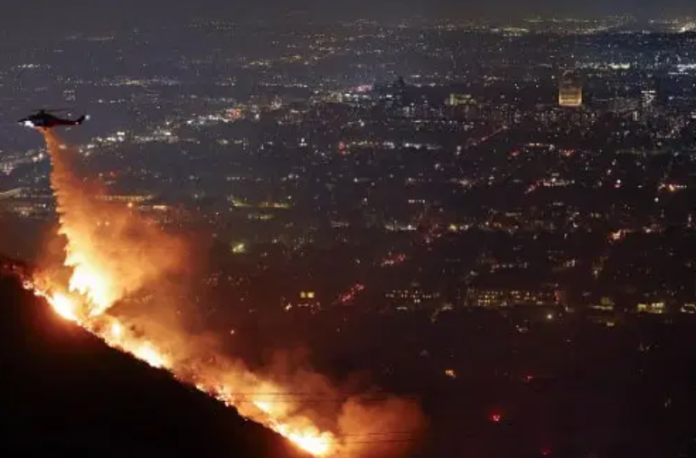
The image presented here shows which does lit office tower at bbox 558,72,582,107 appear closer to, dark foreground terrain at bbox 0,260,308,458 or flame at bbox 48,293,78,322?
flame at bbox 48,293,78,322

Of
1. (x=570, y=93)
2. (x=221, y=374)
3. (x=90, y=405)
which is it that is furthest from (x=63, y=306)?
(x=570, y=93)

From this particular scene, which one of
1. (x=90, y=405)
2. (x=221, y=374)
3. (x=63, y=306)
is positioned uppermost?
(x=63, y=306)

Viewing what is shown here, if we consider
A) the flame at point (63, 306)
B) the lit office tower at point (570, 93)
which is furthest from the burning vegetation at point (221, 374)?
the lit office tower at point (570, 93)

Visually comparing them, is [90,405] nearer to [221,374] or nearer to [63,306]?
[63,306]

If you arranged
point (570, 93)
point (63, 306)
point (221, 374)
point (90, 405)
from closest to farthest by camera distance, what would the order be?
point (90, 405)
point (63, 306)
point (221, 374)
point (570, 93)

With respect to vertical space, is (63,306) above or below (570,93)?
above
